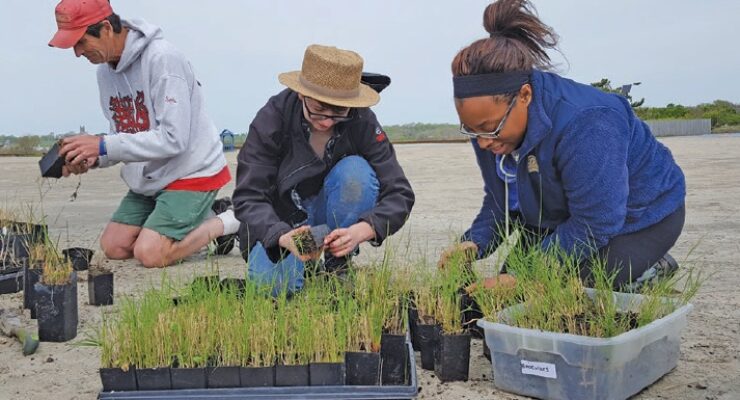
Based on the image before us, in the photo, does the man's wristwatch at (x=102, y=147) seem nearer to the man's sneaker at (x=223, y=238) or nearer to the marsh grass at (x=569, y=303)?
the man's sneaker at (x=223, y=238)

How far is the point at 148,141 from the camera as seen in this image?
457 centimetres

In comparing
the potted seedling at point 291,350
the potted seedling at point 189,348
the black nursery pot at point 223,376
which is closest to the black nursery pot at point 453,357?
the potted seedling at point 291,350

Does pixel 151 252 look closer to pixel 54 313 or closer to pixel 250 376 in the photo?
pixel 54 313

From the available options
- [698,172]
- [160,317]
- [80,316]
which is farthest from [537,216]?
[698,172]

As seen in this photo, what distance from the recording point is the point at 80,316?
3.67m

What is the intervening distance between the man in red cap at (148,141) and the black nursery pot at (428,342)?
97.9 inches

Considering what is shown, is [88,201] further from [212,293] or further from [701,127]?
[701,127]

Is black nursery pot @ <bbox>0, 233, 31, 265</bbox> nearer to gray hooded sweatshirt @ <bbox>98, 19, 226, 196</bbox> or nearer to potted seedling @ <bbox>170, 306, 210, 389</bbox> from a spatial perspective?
gray hooded sweatshirt @ <bbox>98, 19, 226, 196</bbox>

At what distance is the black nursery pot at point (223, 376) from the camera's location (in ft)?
8.01

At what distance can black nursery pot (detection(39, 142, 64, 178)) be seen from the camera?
4430 millimetres

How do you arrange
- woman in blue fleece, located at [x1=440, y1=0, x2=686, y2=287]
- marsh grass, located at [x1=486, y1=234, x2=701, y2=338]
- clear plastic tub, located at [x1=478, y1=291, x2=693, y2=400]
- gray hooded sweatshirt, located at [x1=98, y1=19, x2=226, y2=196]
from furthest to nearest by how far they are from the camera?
1. gray hooded sweatshirt, located at [x1=98, y1=19, x2=226, y2=196]
2. woman in blue fleece, located at [x1=440, y1=0, x2=686, y2=287]
3. marsh grass, located at [x1=486, y1=234, x2=701, y2=338]
4. clear plastic tub, located at [x1=478, y1=291, x2=693, y2=400]

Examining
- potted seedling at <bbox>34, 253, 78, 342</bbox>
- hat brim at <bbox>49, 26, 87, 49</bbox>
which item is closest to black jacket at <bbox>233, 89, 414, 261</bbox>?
potted seedling at <bbox>34, 253, 78, 342</bbox>

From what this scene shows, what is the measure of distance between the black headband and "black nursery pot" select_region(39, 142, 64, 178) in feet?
9.09

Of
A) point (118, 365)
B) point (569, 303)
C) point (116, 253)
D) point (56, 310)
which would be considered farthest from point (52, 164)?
point (569, 303)
